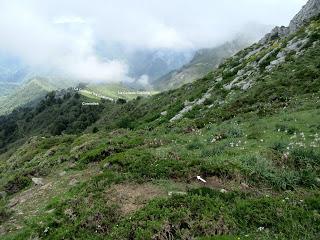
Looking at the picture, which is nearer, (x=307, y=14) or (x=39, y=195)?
(x=39, y=195)

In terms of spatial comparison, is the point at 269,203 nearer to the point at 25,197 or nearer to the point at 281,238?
the point at 281,238

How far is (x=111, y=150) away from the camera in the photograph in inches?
1126

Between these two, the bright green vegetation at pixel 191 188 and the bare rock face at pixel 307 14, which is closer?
the bright green vegetation at pixel 191 188

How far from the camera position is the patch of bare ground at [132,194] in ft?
55.8

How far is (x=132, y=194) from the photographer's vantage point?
59.3ft

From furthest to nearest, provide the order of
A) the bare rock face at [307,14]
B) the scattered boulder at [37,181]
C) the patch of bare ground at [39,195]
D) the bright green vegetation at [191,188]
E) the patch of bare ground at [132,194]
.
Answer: the bare rock face at [307,14]
the scattered boulder at [37,181]
the patch of bare ground at [39,195]
the patch of bare ground at [132,194]
the bright green vegetation at [191,188]

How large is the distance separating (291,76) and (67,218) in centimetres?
2896

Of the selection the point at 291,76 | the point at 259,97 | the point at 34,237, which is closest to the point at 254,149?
the point at 34,237

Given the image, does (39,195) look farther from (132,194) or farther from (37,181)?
(132,194)

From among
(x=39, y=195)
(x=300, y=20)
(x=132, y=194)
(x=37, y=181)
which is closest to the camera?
(x=132, y=194)

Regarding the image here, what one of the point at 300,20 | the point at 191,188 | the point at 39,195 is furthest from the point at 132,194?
the point at 300,20

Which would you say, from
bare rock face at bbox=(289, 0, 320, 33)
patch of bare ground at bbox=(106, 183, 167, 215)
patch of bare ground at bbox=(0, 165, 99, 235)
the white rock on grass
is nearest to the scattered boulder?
the white rock on grass

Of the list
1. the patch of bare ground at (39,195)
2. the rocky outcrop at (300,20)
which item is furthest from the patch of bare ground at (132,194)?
the rocky outcrop at (300,20)

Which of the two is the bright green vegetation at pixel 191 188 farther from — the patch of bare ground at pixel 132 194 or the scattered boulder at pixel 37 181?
the scattered boulder at pixel 37 181
